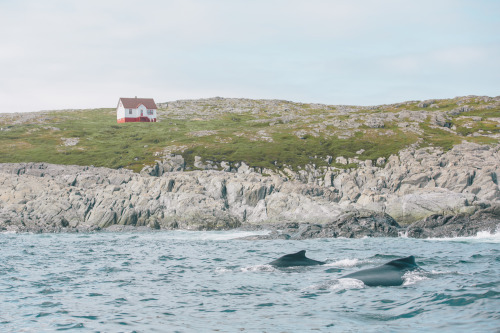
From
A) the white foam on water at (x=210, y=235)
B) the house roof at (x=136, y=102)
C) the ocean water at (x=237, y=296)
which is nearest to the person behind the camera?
the ocean water at (x=237, y=296)

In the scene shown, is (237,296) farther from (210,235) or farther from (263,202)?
(263,202)

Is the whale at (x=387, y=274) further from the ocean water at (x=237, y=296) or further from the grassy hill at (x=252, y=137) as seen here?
the grassy hill at (x=252, y=137)

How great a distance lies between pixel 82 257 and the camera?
30.3 m

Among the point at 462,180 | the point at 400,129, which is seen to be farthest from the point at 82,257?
the point at 400,129

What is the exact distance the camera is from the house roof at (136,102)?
168000 mm

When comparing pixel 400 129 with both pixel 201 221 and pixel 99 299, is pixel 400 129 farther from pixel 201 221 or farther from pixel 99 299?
pixel 99 299

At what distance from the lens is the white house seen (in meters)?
168

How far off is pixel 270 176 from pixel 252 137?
43685 millimetres

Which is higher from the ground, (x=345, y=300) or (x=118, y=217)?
(x=345, y=300)

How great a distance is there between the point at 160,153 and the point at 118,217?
42306 millimetres

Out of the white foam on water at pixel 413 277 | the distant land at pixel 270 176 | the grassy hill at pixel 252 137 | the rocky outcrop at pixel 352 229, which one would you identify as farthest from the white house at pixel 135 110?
the white foam on water at pixel 413 277

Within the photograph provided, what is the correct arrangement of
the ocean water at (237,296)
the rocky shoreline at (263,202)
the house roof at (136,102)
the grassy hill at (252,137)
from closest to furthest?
the ocean water at (237,296) < the rocky shoreline at (263,202) < the grassy hill at (252,137) < the house roof at (136,102)

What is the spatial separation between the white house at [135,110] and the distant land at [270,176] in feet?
54.8

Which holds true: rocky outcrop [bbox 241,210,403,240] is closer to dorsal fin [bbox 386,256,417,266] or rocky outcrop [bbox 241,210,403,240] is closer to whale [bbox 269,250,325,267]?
whale [bbox 269,250,325,267]
